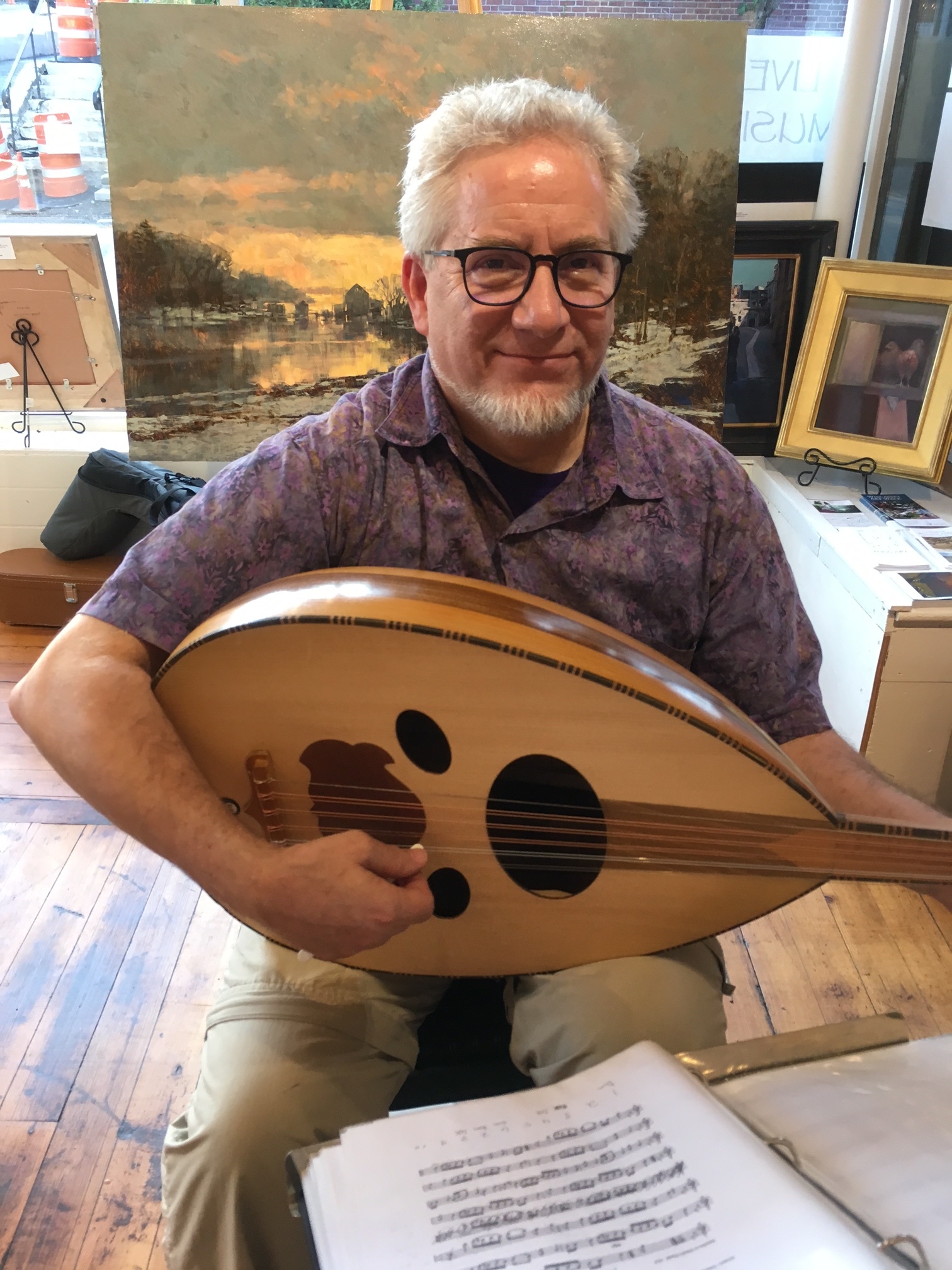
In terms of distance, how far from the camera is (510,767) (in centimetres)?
91

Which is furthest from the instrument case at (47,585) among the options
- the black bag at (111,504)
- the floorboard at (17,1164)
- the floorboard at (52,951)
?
the floorboard at (17,1164)

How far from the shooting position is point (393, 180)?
6.70 ft

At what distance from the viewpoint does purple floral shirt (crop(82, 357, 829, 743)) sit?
106 centimetres

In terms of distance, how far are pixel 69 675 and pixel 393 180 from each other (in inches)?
58.5

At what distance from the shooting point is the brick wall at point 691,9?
8.23 feet

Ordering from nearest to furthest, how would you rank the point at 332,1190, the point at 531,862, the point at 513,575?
the point at 332,1190, the point at 531,862, the point at 513,575

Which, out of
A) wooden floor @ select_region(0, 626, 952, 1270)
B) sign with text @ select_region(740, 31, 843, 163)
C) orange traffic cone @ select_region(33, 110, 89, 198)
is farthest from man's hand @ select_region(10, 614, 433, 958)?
orange traffic cone @ select_region(33, 110, 89, 198)

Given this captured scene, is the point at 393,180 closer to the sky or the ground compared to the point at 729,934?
closer to the sky

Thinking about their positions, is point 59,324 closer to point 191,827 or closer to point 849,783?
point 191,827

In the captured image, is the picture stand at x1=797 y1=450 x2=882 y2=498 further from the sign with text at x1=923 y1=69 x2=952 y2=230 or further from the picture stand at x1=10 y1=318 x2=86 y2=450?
the picture stand at x1=10 y1=318 x2=86 y2=450

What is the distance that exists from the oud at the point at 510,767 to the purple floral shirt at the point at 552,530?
16 centimetres

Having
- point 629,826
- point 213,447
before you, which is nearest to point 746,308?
point 213,447

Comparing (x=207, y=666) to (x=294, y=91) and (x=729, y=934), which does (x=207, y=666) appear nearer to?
(x=729, y=934)

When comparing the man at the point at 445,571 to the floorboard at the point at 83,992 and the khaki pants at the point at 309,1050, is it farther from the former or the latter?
the floorboard at the point at 83,992
